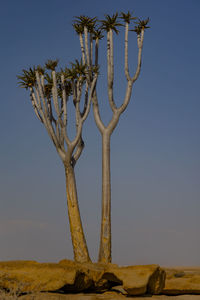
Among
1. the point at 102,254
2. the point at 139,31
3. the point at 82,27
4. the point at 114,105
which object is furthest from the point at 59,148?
the point at 139,31

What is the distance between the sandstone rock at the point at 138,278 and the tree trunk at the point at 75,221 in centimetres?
465

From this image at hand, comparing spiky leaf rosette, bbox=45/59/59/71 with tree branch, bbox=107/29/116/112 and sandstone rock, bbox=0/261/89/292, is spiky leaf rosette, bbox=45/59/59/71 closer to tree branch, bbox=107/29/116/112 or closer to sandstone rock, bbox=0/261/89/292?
tree branch, bbox=107/29/116/112

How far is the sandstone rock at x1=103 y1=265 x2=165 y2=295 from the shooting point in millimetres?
9836

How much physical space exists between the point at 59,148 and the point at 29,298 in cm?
815

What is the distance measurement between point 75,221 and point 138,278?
593 cm

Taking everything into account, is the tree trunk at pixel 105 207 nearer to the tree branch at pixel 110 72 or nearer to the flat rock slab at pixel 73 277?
the tree branch at pixel 110 72

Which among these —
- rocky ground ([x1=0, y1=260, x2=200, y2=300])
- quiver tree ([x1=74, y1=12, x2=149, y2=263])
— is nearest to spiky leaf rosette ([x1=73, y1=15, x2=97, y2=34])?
quiver tree ([x1=74, y1=12, x2=149, y2=263])

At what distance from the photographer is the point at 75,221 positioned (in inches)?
612

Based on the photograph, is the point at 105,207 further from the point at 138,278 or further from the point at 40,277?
the point at 40,277

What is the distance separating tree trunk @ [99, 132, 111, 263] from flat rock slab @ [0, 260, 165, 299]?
15.6 ft

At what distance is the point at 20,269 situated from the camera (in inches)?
398

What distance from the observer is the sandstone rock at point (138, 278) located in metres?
9.84

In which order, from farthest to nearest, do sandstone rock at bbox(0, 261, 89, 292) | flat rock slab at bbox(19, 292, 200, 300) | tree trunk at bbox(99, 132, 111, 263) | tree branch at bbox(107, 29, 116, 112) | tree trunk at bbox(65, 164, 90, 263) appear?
tree branch at bbox(107, 29, 116, 112) < tree trunk at bbox(99, 132, 111, 263) < tree trunk at bbox(65, 164, 90, 263) < sandstone rock at bbox(0, 261, 89, 292) < flat rock slab at bbox(19, 292, 200, 300)

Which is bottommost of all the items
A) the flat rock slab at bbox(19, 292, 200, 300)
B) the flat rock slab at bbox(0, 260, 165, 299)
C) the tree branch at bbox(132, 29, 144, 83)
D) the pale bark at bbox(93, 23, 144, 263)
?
the flat rock slab at bbox(19, 292, 200, 300)
